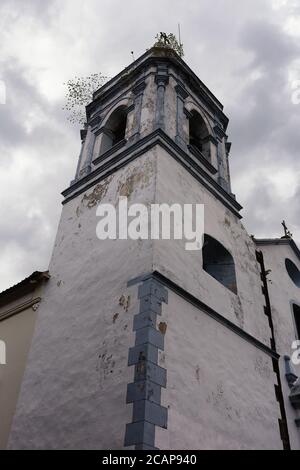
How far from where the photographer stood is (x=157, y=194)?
7438 mm

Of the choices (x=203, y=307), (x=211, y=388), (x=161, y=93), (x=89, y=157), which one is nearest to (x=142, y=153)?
(x=161, y=93)

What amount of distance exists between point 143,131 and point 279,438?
6.54 metres

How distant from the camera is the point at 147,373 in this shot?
17.0 ft

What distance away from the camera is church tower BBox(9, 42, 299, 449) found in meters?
5.36

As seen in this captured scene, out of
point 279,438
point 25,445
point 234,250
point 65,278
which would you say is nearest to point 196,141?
point 234,250

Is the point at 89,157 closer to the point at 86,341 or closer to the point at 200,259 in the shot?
the point at 200,259

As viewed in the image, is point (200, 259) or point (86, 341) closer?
point (86, 341)

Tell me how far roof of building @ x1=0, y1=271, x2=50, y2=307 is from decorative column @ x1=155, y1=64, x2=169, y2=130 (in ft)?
12.7

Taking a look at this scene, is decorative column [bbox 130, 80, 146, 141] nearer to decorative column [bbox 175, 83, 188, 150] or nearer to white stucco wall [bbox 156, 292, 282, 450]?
decorative column [bbox 175, 83, 188, 150]
